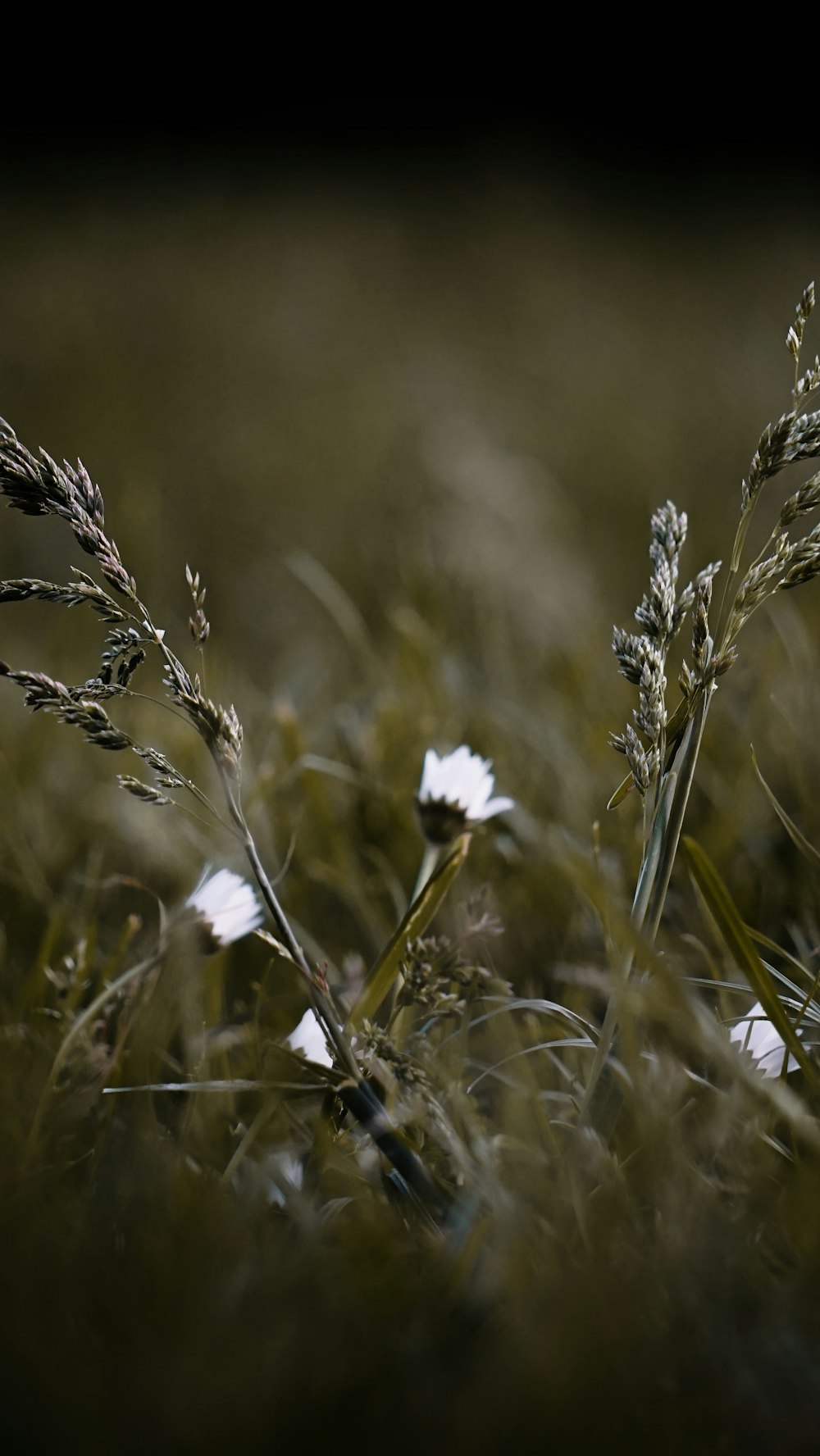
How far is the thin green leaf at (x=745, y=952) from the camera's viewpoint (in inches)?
21.9

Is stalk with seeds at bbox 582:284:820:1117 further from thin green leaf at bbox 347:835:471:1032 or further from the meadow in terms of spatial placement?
thin green leaf at bbox 347:835:471:1032

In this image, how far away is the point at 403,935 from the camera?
26.0 inches

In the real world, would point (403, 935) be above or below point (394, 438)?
below

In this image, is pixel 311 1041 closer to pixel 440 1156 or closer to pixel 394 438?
pixel 440 1156

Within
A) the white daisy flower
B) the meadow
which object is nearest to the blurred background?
the meadow

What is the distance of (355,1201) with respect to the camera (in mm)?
581

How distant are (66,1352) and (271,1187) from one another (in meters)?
0.17

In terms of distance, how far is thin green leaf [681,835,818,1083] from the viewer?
556 mm

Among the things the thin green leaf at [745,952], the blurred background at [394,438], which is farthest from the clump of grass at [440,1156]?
the blurred background at [394,438]

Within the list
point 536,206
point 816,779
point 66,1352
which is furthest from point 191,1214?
point 536,206

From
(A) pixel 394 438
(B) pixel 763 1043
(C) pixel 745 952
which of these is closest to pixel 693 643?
(C) pixel 745 952

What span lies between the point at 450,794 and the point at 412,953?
0.15 metres

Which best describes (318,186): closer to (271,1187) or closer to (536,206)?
(536,206)

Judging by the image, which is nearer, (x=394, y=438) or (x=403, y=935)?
(x=403, y=935)
